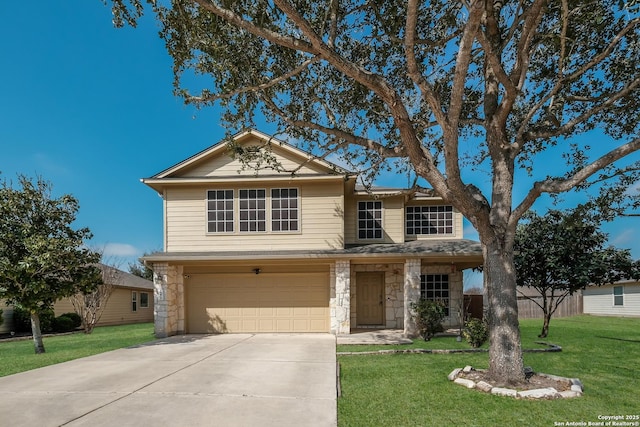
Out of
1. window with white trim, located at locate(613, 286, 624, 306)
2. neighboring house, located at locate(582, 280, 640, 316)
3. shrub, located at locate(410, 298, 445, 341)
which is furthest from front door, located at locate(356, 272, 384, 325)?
window with white trim, located at locate(613, 286, 624, 306)

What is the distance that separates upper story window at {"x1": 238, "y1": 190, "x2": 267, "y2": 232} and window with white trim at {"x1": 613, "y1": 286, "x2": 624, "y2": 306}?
23.6 m

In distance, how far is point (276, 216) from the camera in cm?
1251

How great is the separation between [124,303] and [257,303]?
12.6 metres

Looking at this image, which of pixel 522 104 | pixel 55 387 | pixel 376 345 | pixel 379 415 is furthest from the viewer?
pixel 376 345

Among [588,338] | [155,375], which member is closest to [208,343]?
[155,375]

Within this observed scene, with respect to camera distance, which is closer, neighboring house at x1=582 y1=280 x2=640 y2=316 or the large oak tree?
the large oak tree

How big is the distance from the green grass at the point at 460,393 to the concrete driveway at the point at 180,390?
54cm

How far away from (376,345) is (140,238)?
103ft

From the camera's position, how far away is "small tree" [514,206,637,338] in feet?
36.1

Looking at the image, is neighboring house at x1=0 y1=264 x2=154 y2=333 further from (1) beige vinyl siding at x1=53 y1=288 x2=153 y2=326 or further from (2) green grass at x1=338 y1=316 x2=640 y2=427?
(2) green grass at x1=338 y1=316 x2=640 y2=427

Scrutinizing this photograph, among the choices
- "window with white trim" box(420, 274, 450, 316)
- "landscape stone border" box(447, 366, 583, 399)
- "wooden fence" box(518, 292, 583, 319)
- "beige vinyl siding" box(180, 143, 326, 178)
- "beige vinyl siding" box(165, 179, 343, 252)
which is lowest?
"wooden fence" box(518, 292, 583, 319)

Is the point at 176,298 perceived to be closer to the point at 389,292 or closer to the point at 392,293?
the point at 389,292

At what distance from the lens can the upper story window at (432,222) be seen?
46.3 feet

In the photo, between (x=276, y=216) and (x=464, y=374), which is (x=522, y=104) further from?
(x=276, y=216)
